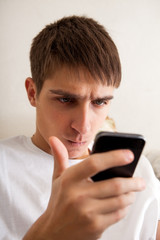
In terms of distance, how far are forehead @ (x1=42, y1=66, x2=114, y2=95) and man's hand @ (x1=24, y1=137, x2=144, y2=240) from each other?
336 millimetres

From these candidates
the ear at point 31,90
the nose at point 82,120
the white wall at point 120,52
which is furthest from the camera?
the white wall at point 120,52

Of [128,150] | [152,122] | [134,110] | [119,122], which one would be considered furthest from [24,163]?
[152,122]

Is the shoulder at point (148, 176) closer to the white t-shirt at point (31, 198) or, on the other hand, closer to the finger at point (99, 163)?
the white t-shirt at point (31, 198)

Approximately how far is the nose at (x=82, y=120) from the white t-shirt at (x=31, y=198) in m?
0.21

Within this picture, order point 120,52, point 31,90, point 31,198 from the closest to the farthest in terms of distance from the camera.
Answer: point 31,198 < point 31,90 < point 120,52

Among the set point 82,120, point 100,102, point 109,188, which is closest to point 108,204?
point 109,188

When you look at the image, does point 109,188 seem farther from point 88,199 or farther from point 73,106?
point 73,106

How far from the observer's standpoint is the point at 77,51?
2.18 feet

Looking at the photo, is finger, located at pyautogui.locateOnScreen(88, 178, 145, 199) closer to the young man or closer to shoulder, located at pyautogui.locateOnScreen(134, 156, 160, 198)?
the young man

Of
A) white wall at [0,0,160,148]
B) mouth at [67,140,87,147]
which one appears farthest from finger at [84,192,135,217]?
white wall at [0,0,160,148]

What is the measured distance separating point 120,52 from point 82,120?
1.11m

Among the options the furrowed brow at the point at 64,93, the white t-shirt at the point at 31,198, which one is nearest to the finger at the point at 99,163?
the furrowed brow at the point at 64,93

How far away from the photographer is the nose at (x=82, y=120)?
62cm

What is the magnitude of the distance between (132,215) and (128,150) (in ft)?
1.79
